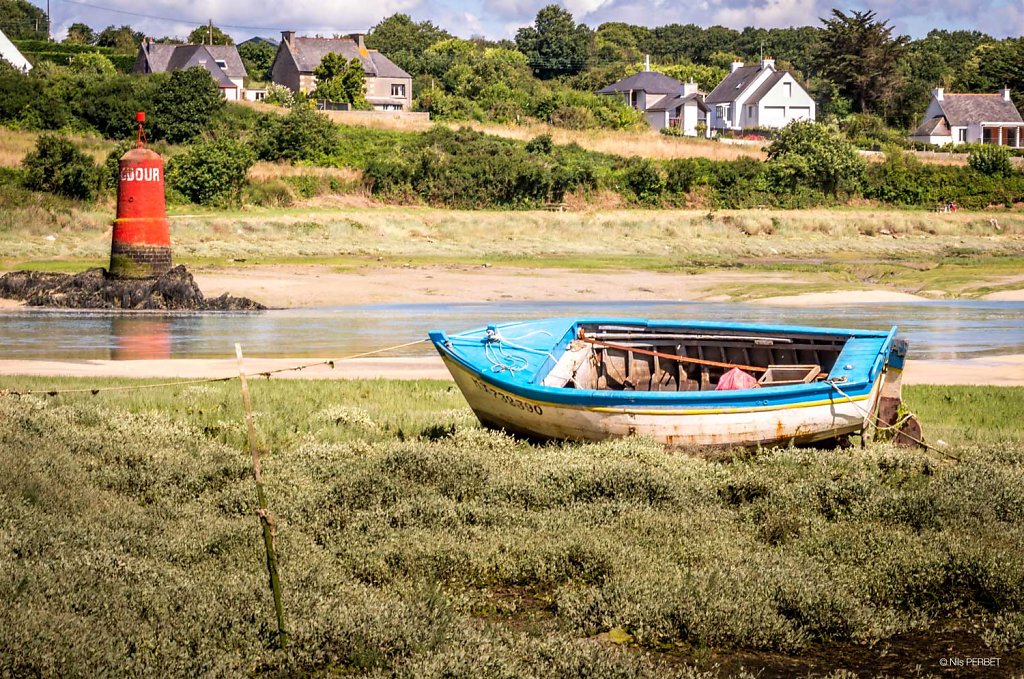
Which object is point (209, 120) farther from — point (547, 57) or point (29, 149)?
point (547, 57)

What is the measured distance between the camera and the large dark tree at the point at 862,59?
90312mm

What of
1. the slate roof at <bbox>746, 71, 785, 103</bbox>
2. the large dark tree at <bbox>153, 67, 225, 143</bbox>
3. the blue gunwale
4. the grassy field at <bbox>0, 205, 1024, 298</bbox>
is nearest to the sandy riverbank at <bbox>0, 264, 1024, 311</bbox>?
the grassy field at <bbox>0, 205, 1024, 298</bbox>

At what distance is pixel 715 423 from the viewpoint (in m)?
12.9

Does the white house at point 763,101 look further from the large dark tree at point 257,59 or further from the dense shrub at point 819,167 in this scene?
the large dark tree at point 257,59

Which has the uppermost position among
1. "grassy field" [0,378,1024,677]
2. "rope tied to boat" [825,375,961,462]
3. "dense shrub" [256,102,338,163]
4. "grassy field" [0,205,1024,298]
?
"dense shrub" [256,102,338,163]

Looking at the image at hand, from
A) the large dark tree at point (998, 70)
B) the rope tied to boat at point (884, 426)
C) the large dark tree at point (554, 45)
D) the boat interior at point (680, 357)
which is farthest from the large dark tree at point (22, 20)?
the rope tied to boat at point (884, 426)

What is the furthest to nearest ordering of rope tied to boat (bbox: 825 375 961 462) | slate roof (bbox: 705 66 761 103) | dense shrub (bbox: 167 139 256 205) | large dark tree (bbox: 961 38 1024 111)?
slate roof (bbox: 705 66 761 103) → large dark tree (bbox: 961 38 1024 111) → dense shrub (bbox: 167 139 256 205) → rope tied to boat (bbox: 825 375 961 462)

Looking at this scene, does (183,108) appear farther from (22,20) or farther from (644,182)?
(22,20)

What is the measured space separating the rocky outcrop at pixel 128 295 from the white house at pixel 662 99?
65598mm

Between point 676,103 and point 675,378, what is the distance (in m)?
80.1

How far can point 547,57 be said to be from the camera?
120062 millimetres

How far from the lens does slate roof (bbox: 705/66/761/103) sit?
9338 cm

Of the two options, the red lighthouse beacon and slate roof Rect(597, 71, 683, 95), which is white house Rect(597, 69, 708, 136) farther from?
the red lighthouse beacon

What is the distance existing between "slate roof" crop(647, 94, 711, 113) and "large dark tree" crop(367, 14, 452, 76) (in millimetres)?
29048
